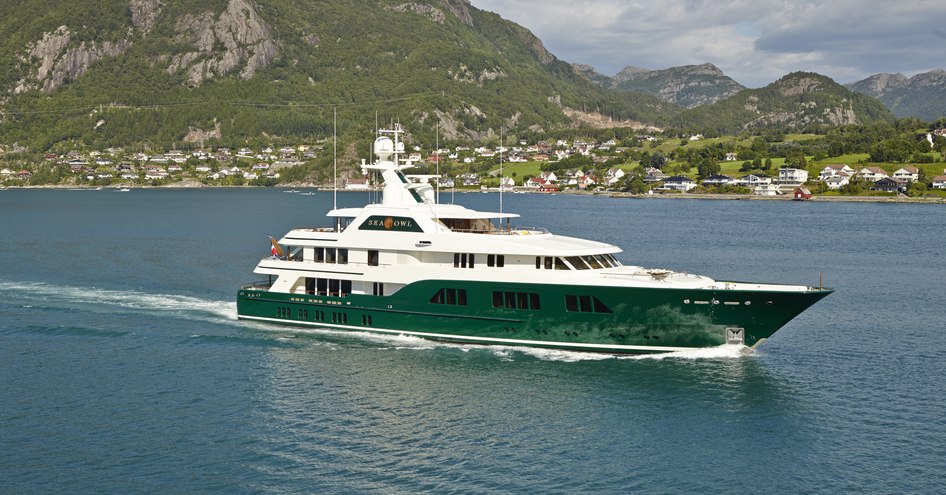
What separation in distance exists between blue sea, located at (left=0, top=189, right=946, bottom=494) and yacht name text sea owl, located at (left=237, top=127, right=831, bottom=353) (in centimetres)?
89

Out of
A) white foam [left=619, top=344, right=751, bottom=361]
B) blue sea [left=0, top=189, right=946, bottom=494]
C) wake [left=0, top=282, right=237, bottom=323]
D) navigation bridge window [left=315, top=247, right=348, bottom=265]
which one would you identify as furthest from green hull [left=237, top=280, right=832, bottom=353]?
wake [left=0, top=282, right=237, bottom=323]

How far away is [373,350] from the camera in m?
34.5

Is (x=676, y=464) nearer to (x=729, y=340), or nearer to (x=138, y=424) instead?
(x=729, y=340)

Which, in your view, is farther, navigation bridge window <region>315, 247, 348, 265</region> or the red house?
the red house

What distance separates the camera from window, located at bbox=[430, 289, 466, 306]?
34.7 m

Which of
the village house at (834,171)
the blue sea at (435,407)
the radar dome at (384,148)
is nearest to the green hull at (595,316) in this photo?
the blue sea at (435,407)

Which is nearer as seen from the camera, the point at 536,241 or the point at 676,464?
the point at 676,464

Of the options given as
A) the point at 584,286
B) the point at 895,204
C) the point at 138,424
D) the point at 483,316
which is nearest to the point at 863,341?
the point at 584,286

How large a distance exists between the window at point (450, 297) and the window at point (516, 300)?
138 centimetres

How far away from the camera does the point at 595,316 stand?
108 ft

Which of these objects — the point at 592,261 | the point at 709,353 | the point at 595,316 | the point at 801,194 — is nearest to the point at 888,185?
the point at 801,194

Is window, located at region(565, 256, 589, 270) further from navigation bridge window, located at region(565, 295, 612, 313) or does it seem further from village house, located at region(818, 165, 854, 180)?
village house, located at region(818, 165, 854, 180)

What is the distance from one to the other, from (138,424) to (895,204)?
148 metres

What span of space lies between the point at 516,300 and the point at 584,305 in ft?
9.02
